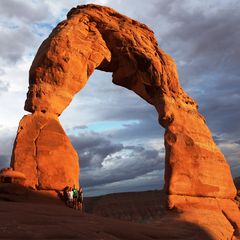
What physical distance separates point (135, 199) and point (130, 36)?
120 feet

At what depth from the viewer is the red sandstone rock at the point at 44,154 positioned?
12.1m

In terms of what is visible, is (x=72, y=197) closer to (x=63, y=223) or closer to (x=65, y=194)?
(x=65, y=194)

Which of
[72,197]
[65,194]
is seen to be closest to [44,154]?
[65,194]

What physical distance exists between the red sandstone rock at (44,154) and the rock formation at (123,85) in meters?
0.03

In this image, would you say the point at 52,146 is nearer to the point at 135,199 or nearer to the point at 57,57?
the point at 57,57

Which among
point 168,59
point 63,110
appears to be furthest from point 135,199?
point 63,110

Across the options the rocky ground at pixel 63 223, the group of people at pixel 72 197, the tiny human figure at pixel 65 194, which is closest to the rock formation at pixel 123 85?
the tiny human figure at pixel 65 194

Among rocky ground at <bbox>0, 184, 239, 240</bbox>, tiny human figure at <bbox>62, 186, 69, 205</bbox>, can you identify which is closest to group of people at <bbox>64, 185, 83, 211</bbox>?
tiny human figure at <bbox>62, 186, 69, 205</bbox>

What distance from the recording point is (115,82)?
17.3 m

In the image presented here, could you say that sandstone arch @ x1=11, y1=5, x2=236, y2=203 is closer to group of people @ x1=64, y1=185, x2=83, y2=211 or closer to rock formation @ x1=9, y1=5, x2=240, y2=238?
rock formation @ x1=9, y1=5, x2=240, y2=238

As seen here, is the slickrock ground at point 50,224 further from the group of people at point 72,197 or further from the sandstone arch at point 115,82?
the sandstone arch at point 115,82

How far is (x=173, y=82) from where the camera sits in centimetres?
1716

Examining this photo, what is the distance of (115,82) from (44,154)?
592 cm

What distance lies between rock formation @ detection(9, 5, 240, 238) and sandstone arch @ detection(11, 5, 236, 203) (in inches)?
1.2
